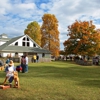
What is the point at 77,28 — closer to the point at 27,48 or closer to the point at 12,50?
the point at 27,48

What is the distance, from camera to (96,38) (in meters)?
46.4

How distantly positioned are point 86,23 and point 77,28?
8.46ft

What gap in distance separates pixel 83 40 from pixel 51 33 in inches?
436

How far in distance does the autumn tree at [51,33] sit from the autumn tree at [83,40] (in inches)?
156

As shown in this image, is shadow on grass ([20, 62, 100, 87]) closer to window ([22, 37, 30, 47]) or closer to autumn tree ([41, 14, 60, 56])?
window ([22, 37, 30, 47])

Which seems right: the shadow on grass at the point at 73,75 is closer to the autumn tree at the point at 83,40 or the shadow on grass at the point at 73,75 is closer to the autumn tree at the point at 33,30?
the autumn tree at the point at 83,40

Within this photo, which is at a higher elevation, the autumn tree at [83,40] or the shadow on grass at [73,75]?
the autumn tree at [83,40]

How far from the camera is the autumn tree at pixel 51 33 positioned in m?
54.8

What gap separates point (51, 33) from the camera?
5438cm

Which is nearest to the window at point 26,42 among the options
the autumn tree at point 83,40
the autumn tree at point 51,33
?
the autumn tree at point 51,33

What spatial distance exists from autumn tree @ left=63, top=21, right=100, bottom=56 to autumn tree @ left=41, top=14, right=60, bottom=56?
397 cm

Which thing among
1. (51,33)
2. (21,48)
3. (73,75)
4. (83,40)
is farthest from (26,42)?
(73,75)

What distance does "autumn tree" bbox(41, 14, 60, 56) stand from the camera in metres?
54.8

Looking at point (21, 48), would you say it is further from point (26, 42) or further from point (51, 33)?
point (51, 33)
